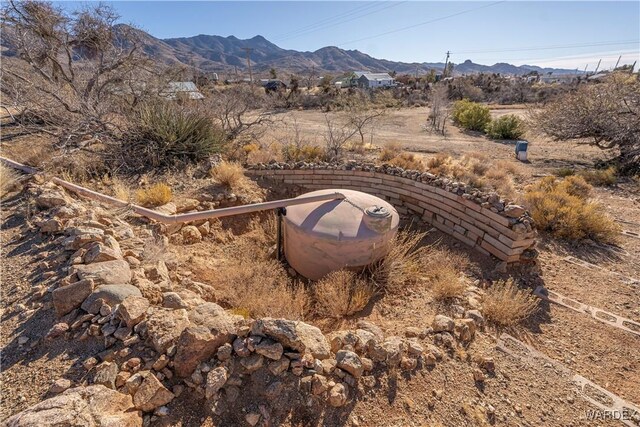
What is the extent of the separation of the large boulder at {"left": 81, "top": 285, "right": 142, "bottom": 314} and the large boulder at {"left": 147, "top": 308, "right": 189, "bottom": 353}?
26 centimetres

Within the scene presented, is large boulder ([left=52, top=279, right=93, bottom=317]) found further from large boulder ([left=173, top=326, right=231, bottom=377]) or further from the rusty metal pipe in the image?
the rusty metal pipe

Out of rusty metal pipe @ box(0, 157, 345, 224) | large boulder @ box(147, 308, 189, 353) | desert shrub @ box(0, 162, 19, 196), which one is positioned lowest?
large boulder @ box(147, 308, 189, 353)

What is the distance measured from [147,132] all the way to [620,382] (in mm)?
7710

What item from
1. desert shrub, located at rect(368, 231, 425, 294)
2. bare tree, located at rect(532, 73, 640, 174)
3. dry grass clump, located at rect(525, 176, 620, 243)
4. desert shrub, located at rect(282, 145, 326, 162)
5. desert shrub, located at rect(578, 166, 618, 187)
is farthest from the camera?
bare tree, located at rect(532, 73, 640, 174)

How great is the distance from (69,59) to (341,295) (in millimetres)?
11295

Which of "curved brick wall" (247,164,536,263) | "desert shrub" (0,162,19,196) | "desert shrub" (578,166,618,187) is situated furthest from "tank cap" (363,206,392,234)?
"desert shrub" (578,166,618,187)

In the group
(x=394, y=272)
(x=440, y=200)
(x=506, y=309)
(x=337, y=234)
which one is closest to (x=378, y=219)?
(x=337, y=234)

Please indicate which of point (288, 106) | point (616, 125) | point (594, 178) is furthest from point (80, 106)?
point (288, 106)

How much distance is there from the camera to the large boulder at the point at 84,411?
1403 mm

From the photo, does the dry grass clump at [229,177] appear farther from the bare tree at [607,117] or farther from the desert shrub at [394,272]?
the bare tree at [607,117]

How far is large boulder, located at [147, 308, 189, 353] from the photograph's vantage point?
195cm

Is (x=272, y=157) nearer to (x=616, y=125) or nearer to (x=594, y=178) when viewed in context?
(x=594, y=178)

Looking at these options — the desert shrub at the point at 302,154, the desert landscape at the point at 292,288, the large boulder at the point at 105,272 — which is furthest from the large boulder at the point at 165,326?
the desert shrub at the point at 302,154

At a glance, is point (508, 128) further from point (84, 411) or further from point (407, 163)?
point (84, 411)
